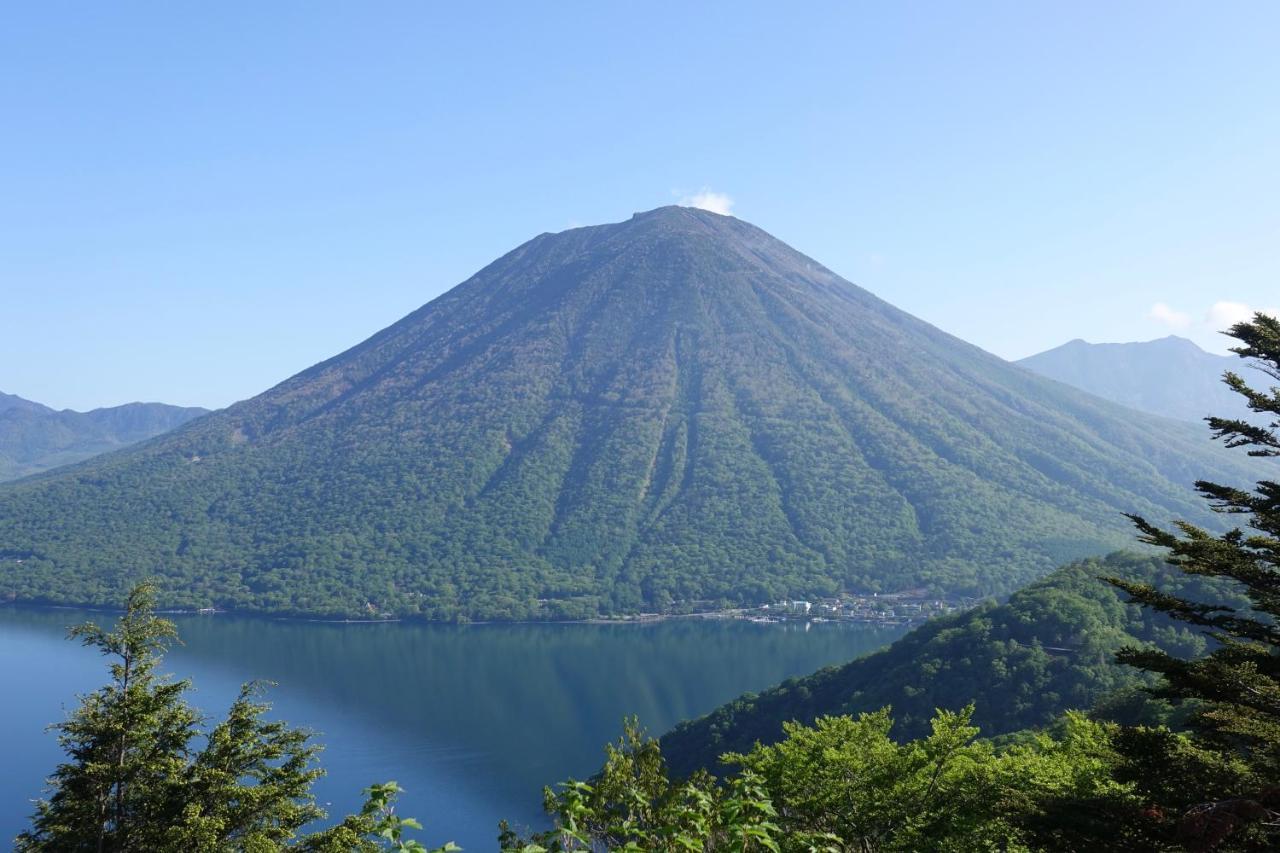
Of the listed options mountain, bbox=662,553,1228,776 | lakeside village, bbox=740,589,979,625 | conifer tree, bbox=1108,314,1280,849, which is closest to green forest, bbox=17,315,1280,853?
conifer tree, bbox=1108,314,1280,849

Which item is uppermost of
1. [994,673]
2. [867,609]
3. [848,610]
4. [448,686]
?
[994,673]

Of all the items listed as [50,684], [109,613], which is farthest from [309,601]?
[50,684]

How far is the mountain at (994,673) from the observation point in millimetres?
57156

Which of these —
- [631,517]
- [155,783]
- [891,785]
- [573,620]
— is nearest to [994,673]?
[891,785]

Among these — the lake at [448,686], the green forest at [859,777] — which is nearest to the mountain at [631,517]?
the lake at [448,686]

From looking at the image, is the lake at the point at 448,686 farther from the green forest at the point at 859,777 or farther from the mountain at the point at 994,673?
the green forest at the point at 859,777

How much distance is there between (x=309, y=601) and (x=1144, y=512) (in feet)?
488

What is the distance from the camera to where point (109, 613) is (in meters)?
143

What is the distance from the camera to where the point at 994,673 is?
60000 mm

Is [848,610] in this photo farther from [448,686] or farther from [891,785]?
[891,785]

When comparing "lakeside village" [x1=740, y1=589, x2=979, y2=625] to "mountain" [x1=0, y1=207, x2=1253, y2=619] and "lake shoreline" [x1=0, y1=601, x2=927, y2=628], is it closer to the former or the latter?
"lake shoreline" [x1=0, y1=601, x2=927, y2=628]

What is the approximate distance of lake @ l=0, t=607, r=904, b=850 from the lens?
69438mm

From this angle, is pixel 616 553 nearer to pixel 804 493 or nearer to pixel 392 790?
pixel 804 493

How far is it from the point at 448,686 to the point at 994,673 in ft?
196
